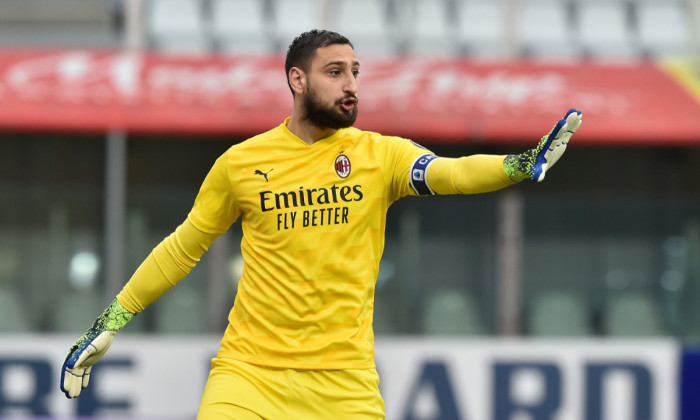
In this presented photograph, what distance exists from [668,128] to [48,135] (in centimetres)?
507

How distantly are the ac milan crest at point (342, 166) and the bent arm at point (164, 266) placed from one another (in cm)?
57

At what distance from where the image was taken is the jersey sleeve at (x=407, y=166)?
445 centimetres

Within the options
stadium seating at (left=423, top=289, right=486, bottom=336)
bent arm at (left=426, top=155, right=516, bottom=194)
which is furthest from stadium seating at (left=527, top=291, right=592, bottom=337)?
bent arm at (left=426, top=155, right=516, bottom=194)

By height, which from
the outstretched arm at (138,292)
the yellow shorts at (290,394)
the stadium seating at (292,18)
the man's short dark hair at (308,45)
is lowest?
the yellow shorts at (290,394)

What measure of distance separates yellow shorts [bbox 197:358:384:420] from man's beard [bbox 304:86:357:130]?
2.90ft

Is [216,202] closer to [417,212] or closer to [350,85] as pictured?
[350,85]

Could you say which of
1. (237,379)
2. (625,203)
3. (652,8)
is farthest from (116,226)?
(237,379)

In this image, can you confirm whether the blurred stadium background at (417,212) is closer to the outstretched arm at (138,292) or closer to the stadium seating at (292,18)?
the stadium seating at (292,18)

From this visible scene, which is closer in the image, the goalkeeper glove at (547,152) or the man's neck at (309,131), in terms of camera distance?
the goalkeeper glove at (547,152)

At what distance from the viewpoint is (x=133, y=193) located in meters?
10.8

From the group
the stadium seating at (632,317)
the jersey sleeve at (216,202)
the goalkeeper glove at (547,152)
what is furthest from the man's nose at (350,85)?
the stadium seating at (632,317)

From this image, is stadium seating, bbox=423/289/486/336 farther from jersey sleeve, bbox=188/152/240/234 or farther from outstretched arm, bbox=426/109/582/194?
outstretched arm, bbox=426/109/582/194

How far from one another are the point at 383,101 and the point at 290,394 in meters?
6.14

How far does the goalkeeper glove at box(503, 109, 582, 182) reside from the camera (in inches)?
157
